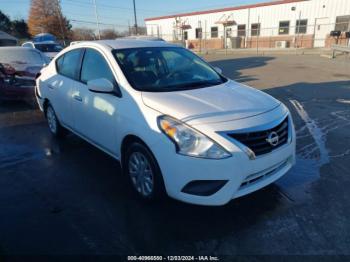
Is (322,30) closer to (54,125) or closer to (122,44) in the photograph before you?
(122,44)

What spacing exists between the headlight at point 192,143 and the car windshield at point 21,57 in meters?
7.35

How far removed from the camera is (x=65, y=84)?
443cm

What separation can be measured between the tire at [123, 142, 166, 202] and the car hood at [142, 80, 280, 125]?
1.57 ft

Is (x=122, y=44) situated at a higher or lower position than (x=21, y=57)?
higher

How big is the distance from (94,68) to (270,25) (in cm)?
3065

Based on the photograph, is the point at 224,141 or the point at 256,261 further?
the point at 224,141

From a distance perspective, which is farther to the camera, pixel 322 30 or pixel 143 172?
pixel 322 30

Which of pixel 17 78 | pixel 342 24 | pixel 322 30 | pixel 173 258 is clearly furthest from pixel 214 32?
pixel 173 258

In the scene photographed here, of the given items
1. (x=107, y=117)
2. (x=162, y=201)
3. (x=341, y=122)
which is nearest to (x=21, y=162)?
(x=107, y=117)

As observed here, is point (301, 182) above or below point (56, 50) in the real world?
below

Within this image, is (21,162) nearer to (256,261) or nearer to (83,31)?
(256,261)

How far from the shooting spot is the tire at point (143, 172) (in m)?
2.88

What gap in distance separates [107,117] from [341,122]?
4.68 meters

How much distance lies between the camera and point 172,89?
338 centimetres
